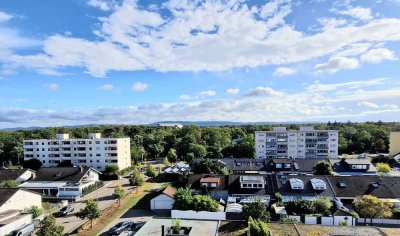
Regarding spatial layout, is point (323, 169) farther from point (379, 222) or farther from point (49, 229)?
point (49, 229)

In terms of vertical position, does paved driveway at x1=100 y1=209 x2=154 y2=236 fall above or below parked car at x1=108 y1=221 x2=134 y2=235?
below

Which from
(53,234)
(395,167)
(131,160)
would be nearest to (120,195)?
(53,234)

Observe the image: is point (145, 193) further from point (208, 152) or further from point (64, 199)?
point (208, 152)

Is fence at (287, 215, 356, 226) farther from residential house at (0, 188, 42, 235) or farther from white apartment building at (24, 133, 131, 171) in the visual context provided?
white apartment building at (24, 133, 131, 171)

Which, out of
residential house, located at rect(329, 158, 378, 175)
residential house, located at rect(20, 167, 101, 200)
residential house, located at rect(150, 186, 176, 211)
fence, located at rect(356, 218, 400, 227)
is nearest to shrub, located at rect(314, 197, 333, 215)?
fence, located at rect(356, 218, 400, 227)

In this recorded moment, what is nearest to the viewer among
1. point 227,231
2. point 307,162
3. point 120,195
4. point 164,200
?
point 227,231

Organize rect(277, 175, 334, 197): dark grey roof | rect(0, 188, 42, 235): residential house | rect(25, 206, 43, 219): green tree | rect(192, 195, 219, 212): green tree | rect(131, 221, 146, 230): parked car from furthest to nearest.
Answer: rect(277, 175, 334, 197): dark grey roof < rect(25, 206, 43, 219): green tree < rect(192, 195, 219, 212): green tree < rect(131, 221, 146, 230): parked car < rect(0, 188, 42, 235): residential house

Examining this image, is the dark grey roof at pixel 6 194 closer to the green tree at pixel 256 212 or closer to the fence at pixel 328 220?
the green tree at pixel 256 212

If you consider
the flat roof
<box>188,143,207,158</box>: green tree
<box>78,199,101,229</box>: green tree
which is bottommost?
<box>78,199,101,229</box>: green tree
